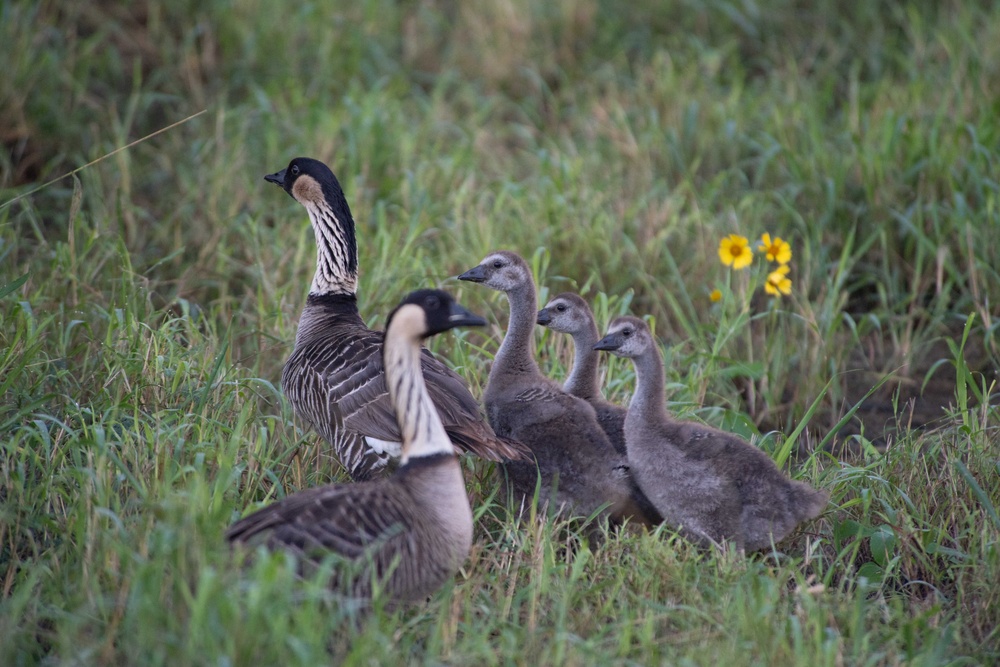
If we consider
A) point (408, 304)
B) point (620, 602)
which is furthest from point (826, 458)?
point (408, 304)

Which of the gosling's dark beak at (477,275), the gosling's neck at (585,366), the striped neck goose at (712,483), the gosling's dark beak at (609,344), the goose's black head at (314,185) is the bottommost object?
the striped neck goose at (712,483)

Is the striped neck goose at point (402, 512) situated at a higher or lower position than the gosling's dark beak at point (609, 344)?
lower

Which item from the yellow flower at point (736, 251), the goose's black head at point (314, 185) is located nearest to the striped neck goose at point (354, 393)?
the goose's black head at point (314, 185)

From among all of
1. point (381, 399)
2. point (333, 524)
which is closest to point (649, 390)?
point (381, 399)

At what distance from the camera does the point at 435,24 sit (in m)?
9.38

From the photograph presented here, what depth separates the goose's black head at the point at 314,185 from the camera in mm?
5219

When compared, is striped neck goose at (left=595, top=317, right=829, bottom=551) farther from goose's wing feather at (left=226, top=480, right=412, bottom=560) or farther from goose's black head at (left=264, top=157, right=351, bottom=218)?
goose's black head at (left=264, top=157, right=351, bottom=218)

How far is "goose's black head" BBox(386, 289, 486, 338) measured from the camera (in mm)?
3787

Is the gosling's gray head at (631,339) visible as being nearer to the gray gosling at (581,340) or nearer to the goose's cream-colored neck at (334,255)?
the gray gosling at (581,340)

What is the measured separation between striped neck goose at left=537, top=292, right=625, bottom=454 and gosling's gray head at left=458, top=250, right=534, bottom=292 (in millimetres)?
169

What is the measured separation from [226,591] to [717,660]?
57.3 inches

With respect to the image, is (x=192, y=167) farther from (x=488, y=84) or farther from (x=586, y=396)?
(x=586, y=396)

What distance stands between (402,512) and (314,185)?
2139 mm

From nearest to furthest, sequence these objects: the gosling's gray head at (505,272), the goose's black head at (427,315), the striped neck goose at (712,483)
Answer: the goose's black head at (427,315) → the striped neck goose at (712,483) → the gosling's gray head at (505,272)
